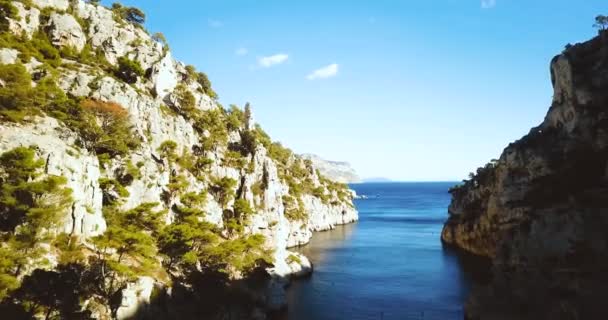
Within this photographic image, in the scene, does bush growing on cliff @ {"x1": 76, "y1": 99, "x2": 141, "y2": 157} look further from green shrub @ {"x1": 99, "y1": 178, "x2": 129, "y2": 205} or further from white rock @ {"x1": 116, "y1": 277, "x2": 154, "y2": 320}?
white rock @ {"x1": 116, "y1": 277, "x2": 154, "y2": 320}

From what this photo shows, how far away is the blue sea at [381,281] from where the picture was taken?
4212cm

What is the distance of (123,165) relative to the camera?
4484cm

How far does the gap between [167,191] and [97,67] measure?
86.5 ft

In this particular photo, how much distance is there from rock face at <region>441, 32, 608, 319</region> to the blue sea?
27.1 feet

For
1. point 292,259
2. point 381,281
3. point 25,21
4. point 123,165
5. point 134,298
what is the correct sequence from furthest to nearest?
point 292,259, point 25,21, point 381,281, point 123,165, point 134,298

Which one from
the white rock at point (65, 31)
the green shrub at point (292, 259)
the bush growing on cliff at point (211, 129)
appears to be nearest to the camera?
the green shrub at point (292, 259)

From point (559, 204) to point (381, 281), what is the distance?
2647 cm

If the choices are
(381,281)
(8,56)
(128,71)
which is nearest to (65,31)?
(128,71)

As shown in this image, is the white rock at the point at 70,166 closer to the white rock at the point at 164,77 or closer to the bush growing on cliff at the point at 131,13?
the white rock at the point at 164,77

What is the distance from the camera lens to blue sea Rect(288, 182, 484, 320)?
1658 inches

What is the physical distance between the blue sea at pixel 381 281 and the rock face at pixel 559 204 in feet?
27.1

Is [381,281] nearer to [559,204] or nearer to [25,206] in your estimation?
[559,204]

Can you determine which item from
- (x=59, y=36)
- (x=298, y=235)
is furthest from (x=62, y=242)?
(x=298, y=235)

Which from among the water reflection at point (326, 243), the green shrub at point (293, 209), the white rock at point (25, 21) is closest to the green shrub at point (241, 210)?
the water reflection at point (326, 243)
